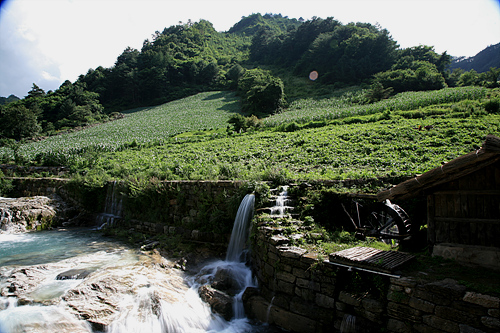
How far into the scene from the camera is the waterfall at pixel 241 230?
9196 millimetres

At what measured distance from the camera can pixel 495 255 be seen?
5062 millimetres

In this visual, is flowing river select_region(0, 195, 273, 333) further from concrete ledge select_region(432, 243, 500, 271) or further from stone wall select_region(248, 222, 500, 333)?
concrete ledge select_region(432, 243, 500, 271)

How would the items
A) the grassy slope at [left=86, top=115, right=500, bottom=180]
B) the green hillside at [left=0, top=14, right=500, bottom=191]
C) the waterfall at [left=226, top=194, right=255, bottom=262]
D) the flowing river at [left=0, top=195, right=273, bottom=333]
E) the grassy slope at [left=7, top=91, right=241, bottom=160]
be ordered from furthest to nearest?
1. the grassy slope at [left=7, top=91, right=241, bottom=160]
2. the green hillside at [left=0, top=14, right=500, bottom=191]
3. the grassy slope at [left=86, top=115, right=500, bottom=180]
4. the waterfall at [left=226, top=194, right=255, bottom=262]
5. the flowing river at [left=0, top=195, right=273, bottom=333]

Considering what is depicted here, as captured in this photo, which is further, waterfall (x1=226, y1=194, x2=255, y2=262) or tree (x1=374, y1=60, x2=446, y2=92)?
tree (x1=374, y1=60, x2=446, y2=92)

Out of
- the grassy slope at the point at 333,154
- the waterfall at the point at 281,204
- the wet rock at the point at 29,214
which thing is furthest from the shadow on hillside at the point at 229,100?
the waterfall at the point at 281,204

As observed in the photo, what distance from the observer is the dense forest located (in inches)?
1871

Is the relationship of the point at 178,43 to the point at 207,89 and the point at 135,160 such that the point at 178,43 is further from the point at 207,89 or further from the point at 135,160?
the point at 135,160

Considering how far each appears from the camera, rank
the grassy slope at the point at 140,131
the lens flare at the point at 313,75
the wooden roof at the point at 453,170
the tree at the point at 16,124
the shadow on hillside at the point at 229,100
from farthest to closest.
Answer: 1. the lens flare at the point at 313,75
2. the shadow on hillside at the point at 229,100
3. the tree at the point at 16,124
4. the grassy slope at the point at 140,131
5. the wooden roof at the point at 453,170

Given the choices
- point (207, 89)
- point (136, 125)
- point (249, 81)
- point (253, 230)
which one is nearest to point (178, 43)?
point (207, 89)

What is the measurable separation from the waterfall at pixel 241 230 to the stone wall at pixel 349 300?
5.36ft

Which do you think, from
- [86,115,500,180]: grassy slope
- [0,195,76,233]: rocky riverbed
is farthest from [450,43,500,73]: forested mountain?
[0,195,76,233]: rocky riverbed

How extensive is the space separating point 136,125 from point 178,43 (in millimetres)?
65260

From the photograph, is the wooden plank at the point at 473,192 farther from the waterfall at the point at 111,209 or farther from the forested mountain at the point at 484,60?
the forested mountain at the point at 484,60

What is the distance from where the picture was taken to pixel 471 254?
532cm
